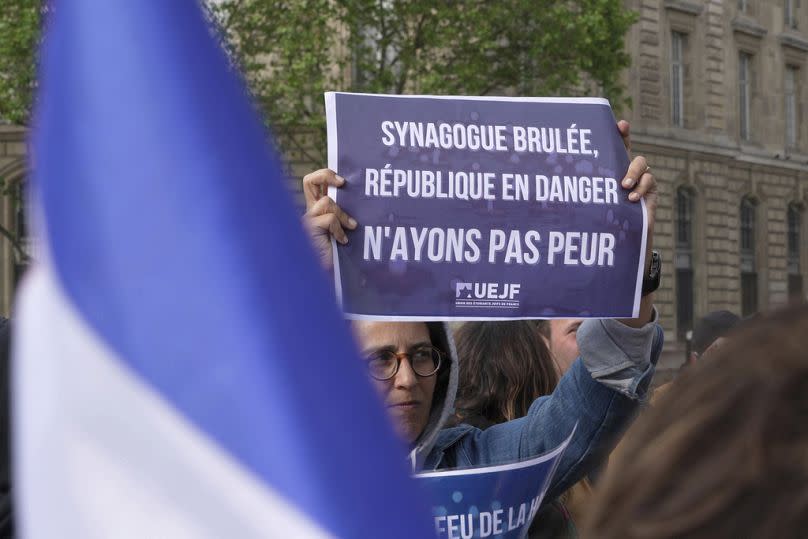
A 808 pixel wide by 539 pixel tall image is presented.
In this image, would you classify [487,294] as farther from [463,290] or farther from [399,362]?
[399,362]

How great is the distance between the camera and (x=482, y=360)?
3.53 m

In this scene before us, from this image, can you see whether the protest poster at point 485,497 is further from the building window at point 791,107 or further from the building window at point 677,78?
the building window at point 791,107

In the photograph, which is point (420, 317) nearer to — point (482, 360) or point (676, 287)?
point (482, 360)

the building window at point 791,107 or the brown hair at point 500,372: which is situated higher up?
the building window at point 791,107

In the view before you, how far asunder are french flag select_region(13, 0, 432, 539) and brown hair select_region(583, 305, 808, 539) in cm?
15

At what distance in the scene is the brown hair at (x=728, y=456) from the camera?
2.97 ft

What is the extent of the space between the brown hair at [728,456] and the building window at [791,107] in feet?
120

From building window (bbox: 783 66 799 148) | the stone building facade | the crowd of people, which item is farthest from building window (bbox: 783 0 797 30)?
the crowd of people

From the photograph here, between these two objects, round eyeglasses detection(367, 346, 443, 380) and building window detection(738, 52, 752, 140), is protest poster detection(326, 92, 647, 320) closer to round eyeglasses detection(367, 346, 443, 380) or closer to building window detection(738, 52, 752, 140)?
round eyeglasses detection(367, 346, 443, 380)

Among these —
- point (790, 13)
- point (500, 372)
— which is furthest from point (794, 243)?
point (500, 372)

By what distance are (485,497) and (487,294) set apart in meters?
0.64

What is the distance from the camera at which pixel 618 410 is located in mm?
2439

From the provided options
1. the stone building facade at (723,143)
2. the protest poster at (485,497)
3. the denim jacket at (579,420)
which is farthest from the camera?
the stone building facade at (723,143)

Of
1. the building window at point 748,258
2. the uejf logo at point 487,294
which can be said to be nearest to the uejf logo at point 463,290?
the uejf logo at point 487,294
